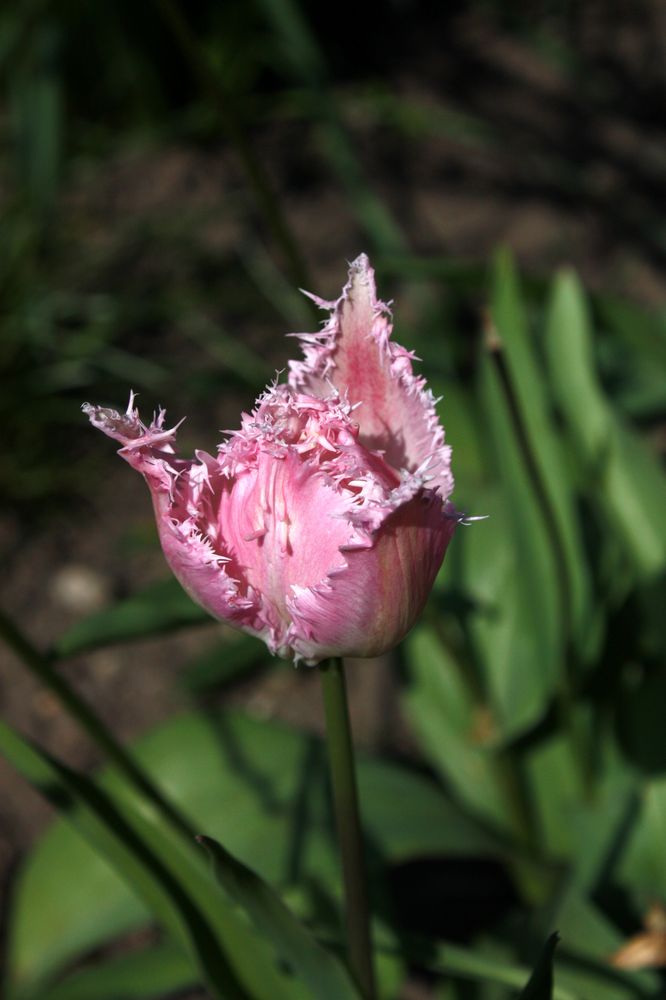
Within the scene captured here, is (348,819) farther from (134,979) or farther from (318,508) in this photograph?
(134,979)

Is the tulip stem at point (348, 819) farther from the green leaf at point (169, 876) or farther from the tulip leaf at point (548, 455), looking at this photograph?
the tulip leaf at point (548, 455)

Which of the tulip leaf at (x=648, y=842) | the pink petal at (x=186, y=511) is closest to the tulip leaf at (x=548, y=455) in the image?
the tulip leaf at (x=648, y=842)

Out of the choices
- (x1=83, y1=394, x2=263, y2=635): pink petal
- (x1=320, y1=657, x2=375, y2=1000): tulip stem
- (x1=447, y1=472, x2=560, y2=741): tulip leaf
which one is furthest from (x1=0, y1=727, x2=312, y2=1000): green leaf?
(x1=447, y1=472, x2=560, y2=741): tulip leaf

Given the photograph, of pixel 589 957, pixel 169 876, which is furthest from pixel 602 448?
pixel 169 876

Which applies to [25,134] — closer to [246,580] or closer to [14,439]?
[14,439]

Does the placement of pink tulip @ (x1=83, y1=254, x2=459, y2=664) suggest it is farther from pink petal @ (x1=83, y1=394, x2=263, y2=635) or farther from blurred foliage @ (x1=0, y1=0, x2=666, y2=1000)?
blurred foliage @ (x1=0, y1=0, x2=666, y2=1000)
